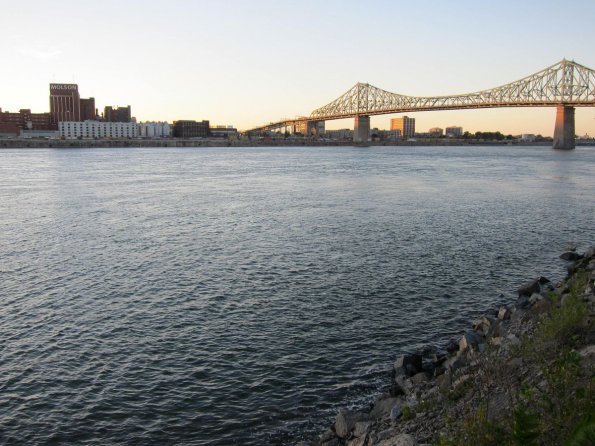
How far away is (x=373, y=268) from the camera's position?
17562mm

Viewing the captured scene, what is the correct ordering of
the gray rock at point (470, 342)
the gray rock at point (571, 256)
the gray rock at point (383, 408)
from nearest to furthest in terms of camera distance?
1. the gray rock at point (383, 408)
2. the gray rock at point (470, 342)
3. the gray rock at point (571, 256)

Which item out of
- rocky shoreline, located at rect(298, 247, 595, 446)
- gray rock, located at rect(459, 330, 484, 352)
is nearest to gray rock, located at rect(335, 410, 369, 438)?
rocky shoreline, located at rect(298, 247, 595, 446)

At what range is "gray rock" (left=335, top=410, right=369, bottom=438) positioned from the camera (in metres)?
7.98

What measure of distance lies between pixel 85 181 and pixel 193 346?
40.3 meters

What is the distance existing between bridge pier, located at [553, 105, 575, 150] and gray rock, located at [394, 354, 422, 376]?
112 metres

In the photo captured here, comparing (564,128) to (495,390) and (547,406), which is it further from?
(547,406)

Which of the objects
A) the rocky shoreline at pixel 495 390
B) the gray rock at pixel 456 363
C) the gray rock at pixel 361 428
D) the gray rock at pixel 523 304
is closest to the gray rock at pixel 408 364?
the rocky shoreline at pixel 495 390

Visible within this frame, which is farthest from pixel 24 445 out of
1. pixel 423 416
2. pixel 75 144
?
pixel 75 144

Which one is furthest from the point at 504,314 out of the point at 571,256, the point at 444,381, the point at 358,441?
the point at 571,256

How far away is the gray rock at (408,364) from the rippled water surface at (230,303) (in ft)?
1.44

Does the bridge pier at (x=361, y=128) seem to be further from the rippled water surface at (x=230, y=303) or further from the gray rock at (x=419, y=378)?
the gray rock at (x=419, y=378)

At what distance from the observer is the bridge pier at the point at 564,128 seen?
10850 centimetres

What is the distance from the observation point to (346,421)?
806 cm

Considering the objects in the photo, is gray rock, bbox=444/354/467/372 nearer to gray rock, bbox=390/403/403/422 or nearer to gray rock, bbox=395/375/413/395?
gray rock, bbox=395/375/413/395
